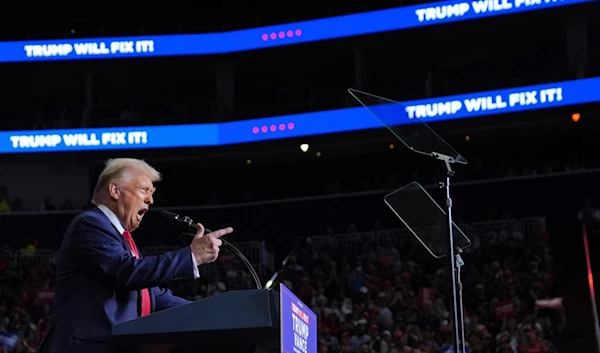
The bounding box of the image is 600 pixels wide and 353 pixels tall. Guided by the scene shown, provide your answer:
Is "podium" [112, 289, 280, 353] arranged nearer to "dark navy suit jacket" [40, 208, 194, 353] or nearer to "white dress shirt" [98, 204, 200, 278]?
"dark navy suit jacket" [40, 208, 194, 353]

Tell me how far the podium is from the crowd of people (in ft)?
27.3

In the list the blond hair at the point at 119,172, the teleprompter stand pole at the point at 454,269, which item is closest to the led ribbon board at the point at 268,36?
the teleprompter stand pole at the point at 454,269

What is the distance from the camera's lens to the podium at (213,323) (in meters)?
3.68

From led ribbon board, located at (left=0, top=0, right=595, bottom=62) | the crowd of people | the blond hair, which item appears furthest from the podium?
led ribbon board, located at (left=0, top=0, right=595, bottom=62)

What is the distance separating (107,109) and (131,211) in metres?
20.6

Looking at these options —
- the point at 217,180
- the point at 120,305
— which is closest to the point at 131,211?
the point at 120,305

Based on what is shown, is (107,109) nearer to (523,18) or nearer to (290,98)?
(290,98)

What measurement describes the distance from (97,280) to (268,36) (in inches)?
732

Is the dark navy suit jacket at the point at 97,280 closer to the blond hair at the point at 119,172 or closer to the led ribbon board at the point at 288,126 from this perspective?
the blond hair at the point at 119,172

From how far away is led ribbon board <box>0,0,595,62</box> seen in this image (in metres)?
20.5

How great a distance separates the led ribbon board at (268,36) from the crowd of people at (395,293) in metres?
4.45

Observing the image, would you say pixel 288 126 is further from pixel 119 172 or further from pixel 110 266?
pixel 110 266

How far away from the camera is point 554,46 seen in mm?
22484

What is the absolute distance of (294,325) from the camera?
12.7ft
